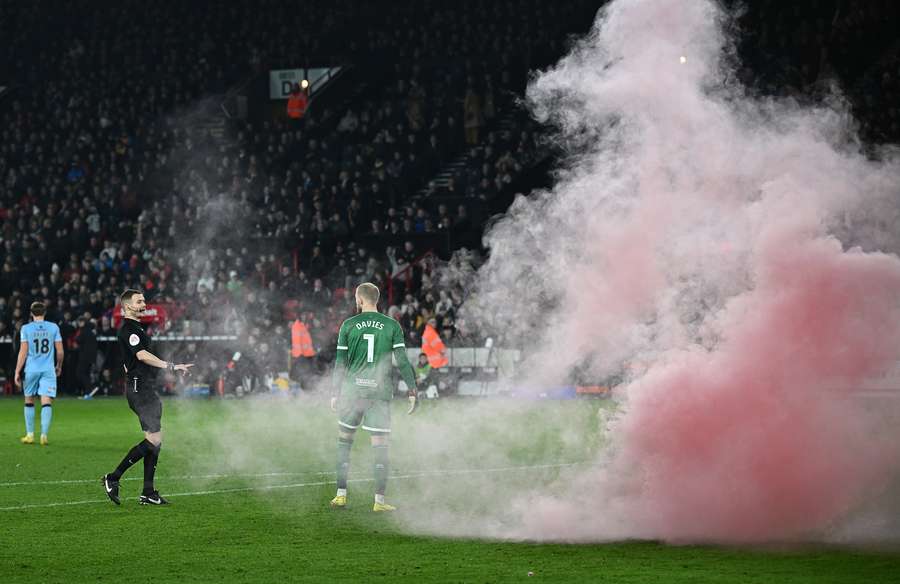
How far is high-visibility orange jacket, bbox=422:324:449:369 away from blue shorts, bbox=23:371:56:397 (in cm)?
1026

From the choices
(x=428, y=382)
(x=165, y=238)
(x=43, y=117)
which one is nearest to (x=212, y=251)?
(x=165, y=238)

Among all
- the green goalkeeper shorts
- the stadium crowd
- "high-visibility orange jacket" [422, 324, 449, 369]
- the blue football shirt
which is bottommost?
the green goalkeeper shorts

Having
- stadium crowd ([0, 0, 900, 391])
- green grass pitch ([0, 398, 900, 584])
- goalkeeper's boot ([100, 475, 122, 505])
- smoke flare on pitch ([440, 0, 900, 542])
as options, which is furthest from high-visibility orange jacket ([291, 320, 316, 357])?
smoke flare on pitch ([440, 0, 900, 542])

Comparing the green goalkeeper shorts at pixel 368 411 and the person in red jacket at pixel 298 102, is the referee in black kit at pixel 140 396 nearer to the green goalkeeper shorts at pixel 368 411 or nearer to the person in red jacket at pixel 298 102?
the green goalkeeper shorts at pixel 368 411

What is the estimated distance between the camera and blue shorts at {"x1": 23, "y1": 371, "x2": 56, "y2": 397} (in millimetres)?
21266

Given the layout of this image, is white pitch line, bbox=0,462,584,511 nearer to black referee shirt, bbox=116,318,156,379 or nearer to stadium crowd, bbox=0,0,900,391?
black referee shirt, bbox=116,318,156,379

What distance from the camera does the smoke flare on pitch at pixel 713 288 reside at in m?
11.2

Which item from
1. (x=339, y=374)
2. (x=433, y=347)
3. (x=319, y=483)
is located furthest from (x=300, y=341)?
(x=339, y=374)

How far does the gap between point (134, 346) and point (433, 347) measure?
16645 millimetres

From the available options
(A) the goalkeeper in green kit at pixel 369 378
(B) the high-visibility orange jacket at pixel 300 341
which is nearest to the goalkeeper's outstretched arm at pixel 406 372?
(A) the goalkeeper in green kit at pixel 369 378

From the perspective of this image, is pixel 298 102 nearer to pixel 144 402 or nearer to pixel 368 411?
pixel 144 402

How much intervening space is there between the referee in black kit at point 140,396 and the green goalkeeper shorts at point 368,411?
1686 mm

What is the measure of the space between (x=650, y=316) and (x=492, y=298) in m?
18.8

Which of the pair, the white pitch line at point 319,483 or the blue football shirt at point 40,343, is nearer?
the white pitch line at point 319,483
